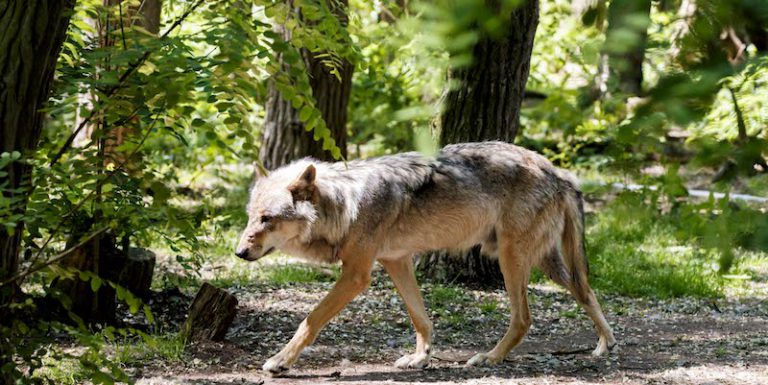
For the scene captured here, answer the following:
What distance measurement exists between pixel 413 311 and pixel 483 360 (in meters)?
0.57

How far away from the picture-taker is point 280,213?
567 centimetres

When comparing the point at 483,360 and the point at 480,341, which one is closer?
the point at 483,360

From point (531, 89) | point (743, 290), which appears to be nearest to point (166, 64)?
point (743, 290)

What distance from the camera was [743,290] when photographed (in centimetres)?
837

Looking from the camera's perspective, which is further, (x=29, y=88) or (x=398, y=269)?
(x=398, y=269)

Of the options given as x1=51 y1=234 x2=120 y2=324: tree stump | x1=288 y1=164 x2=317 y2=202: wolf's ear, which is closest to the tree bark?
x1=288 y1=164 x2=317 y2=202: wolf's ear

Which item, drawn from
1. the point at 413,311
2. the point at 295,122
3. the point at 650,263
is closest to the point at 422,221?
the point at 413,311

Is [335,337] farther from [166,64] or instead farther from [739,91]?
[739,91]

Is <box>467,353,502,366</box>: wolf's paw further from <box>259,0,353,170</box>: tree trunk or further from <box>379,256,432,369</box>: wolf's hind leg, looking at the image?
<box>259,0,353,170</box>: tree trunk

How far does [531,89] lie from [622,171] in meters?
11.9

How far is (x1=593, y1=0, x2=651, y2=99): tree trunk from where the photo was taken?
1598mm

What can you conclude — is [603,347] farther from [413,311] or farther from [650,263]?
[650,263]

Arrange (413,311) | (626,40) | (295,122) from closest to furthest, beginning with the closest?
(626,40) → (413,311) → (295,122)

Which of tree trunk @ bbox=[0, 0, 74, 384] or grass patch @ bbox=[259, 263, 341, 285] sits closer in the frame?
tree trunk @ bbox=[0, 0, 74, 384]
